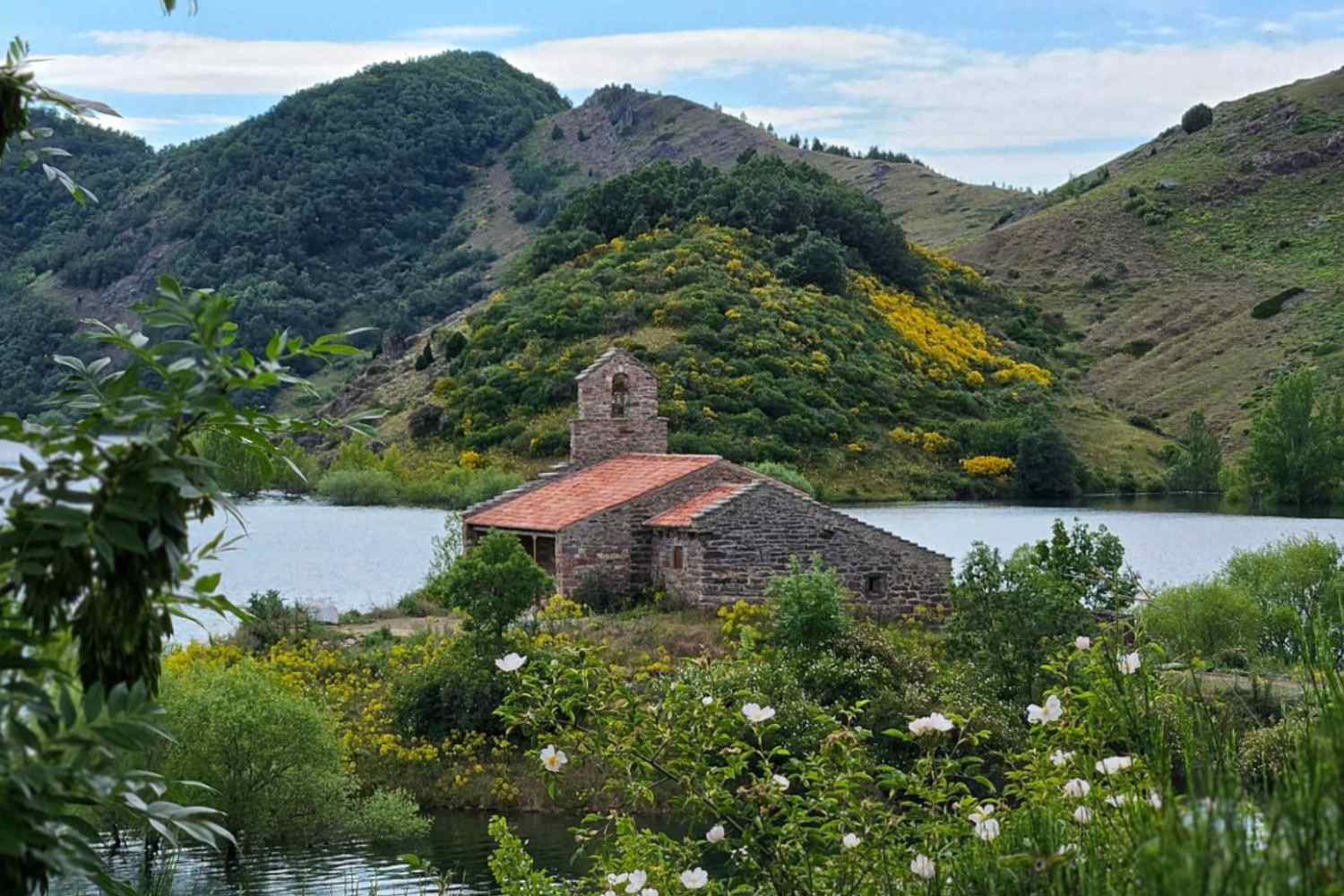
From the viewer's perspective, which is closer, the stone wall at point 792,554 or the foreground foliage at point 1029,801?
the foreground foliage at point 1029,801

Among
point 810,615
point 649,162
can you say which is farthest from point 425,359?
point 649,162

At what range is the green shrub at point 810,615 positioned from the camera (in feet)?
75.8

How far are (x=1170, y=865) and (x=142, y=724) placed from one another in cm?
206

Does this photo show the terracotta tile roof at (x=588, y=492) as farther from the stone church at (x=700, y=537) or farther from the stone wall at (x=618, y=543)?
the stone wall at (x=618, y=543)

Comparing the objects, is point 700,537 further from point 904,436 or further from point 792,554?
point 904,436

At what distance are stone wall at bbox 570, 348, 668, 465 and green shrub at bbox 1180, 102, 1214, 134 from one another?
79273 millimetres

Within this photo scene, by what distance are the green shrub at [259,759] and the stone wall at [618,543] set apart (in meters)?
9.08

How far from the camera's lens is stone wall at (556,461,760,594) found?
92.6 ft

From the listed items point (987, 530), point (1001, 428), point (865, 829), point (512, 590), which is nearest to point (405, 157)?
point (1001, 428)

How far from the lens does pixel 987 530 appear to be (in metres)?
40.9

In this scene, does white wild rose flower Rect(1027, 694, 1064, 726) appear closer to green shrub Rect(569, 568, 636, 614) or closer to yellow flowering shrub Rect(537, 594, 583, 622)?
yellow flowering shrub Rect(537, 594, 583, 622)

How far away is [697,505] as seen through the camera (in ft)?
91.9

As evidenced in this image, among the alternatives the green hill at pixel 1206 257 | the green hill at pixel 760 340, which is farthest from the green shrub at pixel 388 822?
the green hill at pixel 1206 257

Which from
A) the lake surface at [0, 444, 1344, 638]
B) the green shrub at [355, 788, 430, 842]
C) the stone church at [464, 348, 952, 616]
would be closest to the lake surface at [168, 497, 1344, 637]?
the lake surface at [0, 444, 1344, 638]
